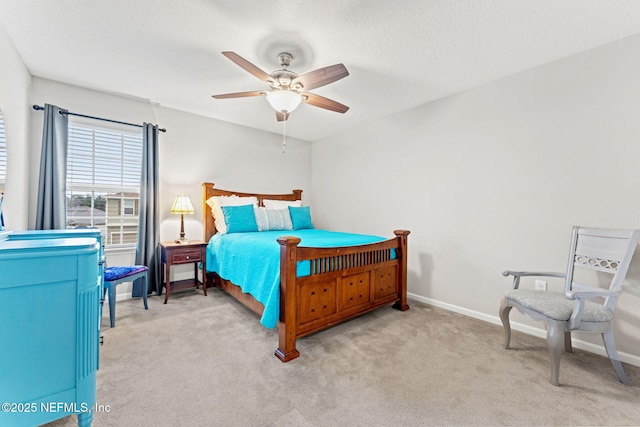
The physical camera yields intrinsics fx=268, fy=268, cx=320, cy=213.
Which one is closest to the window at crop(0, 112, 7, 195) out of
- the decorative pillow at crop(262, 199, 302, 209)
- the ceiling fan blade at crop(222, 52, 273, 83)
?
the ceiling fan blade at crop(222, 52, 273, 83)

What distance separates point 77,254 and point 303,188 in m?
4.05

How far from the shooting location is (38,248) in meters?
1.16

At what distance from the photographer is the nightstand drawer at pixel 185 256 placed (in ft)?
10.7

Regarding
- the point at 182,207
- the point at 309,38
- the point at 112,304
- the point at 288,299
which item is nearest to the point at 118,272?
the point at 112,304

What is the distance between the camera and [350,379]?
1.79m

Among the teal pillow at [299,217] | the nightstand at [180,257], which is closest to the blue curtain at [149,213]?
the nightstand at [180,257]

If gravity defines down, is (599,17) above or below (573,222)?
above

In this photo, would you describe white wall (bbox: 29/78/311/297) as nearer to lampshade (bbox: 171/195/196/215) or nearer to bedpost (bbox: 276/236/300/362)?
lampshade (bbox: 171/195/196/215)

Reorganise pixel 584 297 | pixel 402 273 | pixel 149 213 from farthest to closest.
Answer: pixel 149 213
pixel 402 273
pixel 584 297

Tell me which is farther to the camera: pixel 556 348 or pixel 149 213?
pixel 149 213

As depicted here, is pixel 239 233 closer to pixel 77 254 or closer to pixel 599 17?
pixel 77 254

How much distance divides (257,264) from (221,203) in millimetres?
1661

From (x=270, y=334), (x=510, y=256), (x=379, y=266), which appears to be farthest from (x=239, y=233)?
(x=510, y=256)

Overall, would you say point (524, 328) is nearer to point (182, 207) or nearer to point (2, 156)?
point (182, 207)
